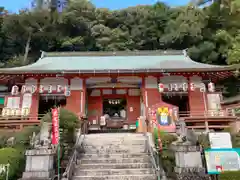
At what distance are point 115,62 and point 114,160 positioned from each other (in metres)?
10.0

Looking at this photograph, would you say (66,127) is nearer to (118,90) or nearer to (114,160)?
(114,160)

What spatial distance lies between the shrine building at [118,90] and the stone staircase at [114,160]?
3015mm

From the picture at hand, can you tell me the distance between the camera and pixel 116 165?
25.6 feet

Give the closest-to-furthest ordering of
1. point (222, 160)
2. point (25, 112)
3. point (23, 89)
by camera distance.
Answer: point (222, 160) < point (25, 112) < point (23, 89)

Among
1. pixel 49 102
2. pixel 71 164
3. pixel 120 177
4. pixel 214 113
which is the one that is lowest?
Result: pixel 120 177

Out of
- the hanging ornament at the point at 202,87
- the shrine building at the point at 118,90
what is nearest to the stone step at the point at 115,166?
the shrine building at the point at 118,90

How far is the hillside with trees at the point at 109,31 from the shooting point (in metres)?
27.2

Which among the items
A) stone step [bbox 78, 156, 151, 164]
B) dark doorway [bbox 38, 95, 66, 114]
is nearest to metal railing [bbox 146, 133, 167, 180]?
stone step [bbox 78, 156, 151, 164]

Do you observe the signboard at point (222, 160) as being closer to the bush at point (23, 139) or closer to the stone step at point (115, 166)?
the stone step at point (115, 166)

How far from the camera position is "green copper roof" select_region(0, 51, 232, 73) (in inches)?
552

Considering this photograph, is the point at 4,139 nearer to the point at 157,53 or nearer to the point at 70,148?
the point at 70,148

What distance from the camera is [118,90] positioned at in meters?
16.0

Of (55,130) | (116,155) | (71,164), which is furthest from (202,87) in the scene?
(55,130)

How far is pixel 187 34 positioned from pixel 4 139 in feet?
80.9
